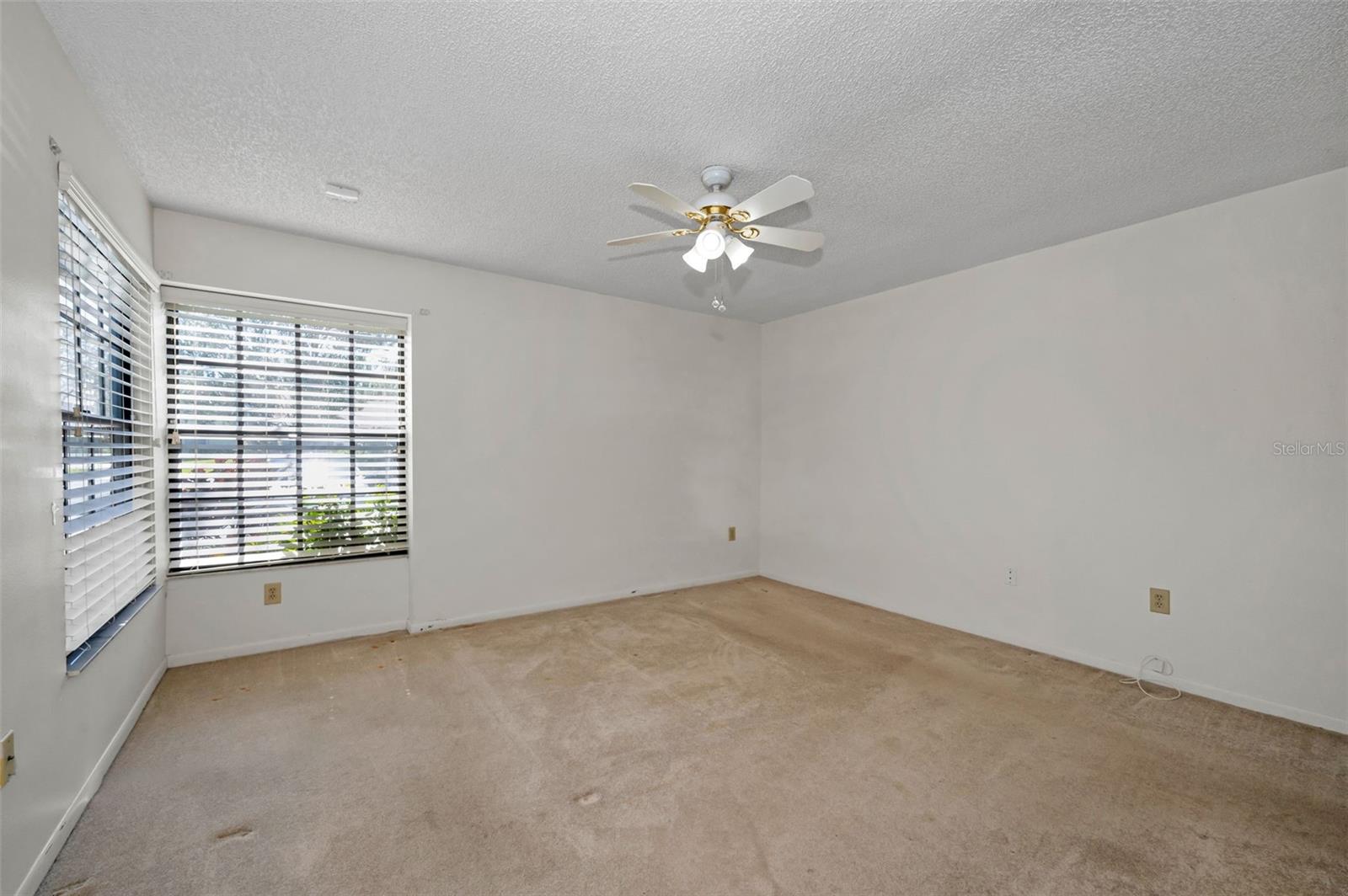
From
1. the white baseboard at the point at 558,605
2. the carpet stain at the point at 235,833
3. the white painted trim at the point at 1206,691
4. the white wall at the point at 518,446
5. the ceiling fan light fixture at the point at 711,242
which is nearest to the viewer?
the carpet stain at the point at 235,833

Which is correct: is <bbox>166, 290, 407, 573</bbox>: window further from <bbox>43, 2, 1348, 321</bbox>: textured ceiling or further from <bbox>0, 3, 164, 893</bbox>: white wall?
<bbox>0, 3, 164, 893</bbox>: white wall

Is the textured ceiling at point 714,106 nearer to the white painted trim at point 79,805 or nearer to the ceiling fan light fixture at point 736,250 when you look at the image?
the ceiling fan light fixture at point 736,250

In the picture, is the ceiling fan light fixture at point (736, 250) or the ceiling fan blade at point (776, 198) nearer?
the ceiling fan blade at point (776, 198)

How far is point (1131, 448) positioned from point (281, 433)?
474 centimetres

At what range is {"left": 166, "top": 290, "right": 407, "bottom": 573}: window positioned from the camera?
10.3 feet

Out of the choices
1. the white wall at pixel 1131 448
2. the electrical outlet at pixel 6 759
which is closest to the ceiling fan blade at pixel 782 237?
the white wall at pixel 1131 448

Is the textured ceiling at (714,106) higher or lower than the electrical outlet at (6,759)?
higher

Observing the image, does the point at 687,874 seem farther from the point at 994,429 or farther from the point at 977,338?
the point at 977,338

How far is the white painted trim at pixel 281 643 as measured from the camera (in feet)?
10.2

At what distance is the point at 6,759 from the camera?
1405 millimetres

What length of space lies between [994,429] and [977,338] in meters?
0.61

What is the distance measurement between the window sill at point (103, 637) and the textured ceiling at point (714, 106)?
1.89 meters

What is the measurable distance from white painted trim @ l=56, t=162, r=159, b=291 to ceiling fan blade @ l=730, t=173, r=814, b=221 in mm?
2178

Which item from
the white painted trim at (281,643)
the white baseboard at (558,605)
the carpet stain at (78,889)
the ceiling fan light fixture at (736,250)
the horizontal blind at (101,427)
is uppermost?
the ceiling fan light fixture at (736,250)
